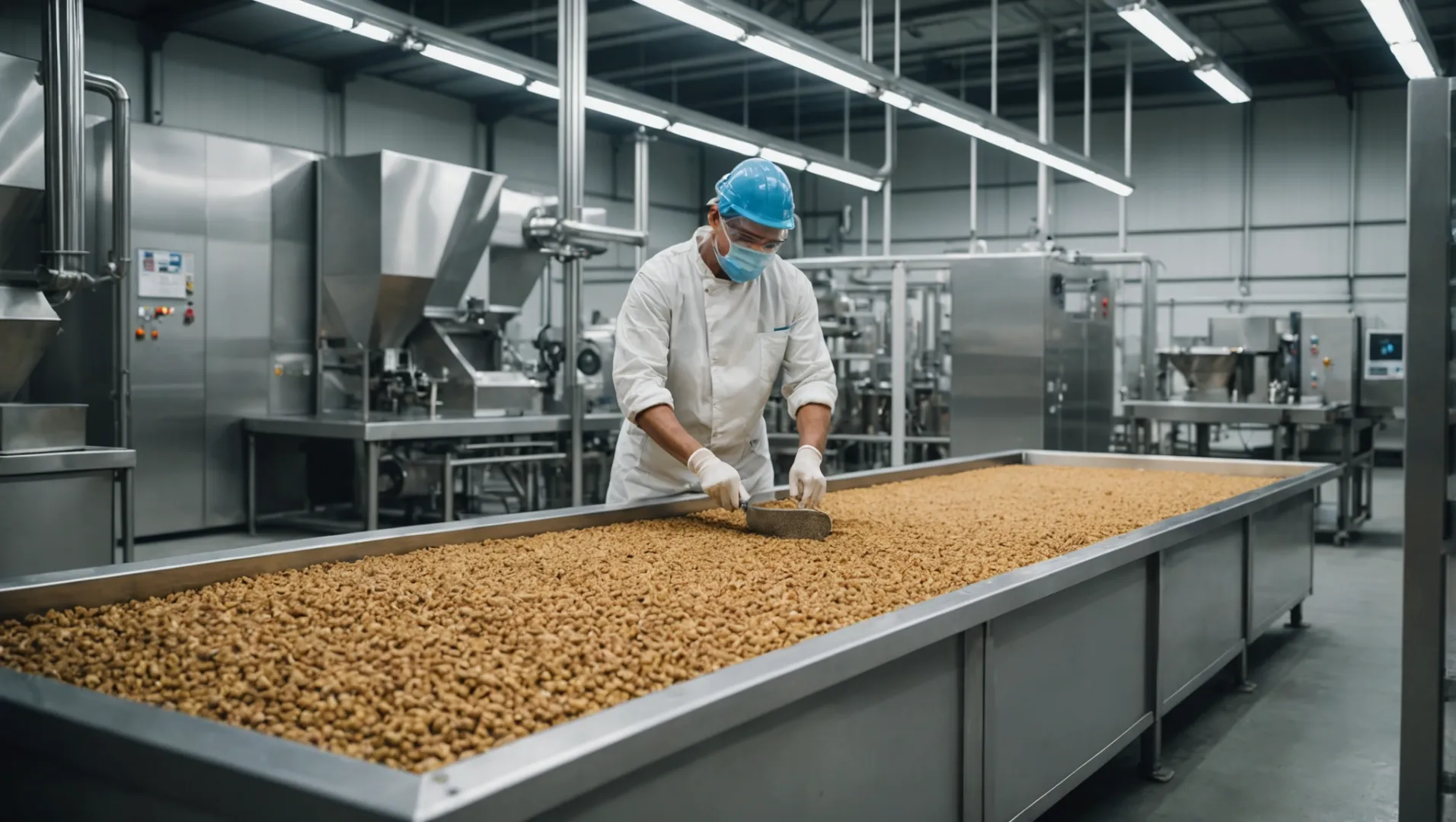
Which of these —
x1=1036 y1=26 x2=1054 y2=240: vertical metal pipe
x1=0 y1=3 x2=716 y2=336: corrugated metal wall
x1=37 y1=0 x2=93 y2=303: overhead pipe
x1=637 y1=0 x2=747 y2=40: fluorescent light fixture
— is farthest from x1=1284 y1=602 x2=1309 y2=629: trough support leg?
x1=0 y1=3 x2=716 y2=336: corrugated metal wall

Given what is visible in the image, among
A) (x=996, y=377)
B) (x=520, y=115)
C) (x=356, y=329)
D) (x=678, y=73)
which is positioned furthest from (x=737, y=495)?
(x=520, y=115)

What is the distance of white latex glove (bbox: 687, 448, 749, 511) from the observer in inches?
97.3

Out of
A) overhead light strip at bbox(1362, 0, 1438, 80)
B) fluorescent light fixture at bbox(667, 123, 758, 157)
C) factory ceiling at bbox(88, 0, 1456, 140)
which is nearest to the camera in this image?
overhead light strip at bbox(1362, 0, 1438, 80)

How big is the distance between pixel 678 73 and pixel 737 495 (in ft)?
30.7

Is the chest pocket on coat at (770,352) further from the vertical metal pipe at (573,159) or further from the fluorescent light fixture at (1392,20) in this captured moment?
the fluorescent light fixture at (1392,20)

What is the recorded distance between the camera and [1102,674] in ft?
7.55

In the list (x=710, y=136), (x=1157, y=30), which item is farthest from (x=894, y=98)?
(x=710, y=136)

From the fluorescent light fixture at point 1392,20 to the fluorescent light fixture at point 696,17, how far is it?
9.64 feet

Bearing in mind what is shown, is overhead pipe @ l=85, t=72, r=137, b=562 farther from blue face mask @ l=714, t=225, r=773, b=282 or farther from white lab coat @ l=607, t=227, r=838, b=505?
blue face mask @ l=714, t=225, r=773, b=282

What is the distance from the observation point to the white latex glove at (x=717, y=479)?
247cm

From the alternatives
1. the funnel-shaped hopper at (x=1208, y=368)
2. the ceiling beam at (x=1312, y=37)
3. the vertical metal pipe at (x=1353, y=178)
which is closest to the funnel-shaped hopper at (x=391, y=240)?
the funnel-shaped hopper at (x=1208, y=368)

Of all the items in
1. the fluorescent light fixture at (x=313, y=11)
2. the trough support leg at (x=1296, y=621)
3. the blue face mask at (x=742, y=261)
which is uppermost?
the fluorescent light fixture at (x=313, y=11)

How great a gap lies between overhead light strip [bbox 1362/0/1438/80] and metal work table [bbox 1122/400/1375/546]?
1958 millimetres

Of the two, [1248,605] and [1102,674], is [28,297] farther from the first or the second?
[1248,605]
